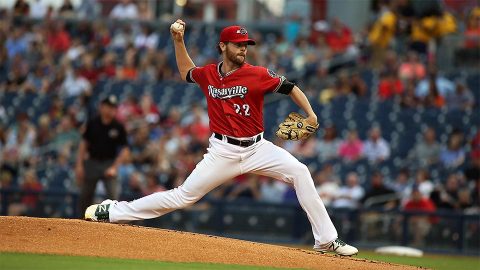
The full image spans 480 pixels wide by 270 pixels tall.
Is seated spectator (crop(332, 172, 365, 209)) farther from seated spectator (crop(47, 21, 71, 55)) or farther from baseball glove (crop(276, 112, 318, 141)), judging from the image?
seated spectator (crop(47, 21, 71, 55))

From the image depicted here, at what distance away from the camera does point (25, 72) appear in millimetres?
21594

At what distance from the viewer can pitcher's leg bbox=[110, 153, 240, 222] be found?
9.71m

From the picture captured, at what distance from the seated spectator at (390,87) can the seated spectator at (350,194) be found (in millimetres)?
2439

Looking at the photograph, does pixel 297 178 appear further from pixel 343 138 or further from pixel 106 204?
pixel 343 138

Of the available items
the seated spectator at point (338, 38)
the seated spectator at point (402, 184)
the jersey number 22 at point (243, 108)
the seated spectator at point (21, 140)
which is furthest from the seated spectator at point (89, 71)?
the jersey number 22 at point (243, 108)

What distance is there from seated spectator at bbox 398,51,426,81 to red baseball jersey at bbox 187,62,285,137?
925 centimetres

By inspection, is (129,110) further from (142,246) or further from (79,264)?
(79,264)

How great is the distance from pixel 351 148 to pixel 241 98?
799 cm

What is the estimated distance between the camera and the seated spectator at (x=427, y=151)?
56.2 ft

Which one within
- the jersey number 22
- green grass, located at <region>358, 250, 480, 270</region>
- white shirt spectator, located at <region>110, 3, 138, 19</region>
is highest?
white shirt spectator, located at <region>110, 3, 138, 19</region>

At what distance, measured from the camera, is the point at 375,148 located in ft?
57.2

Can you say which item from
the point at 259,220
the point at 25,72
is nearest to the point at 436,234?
the point at 259,220

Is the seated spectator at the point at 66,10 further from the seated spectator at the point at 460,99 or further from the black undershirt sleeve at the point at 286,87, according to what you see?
the black undershirt sleeve at the point at 286,87

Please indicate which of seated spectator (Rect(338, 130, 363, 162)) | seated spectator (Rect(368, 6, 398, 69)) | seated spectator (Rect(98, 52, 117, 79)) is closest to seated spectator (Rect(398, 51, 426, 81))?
seated spectator (Rect(368, 6, 398, 69))
